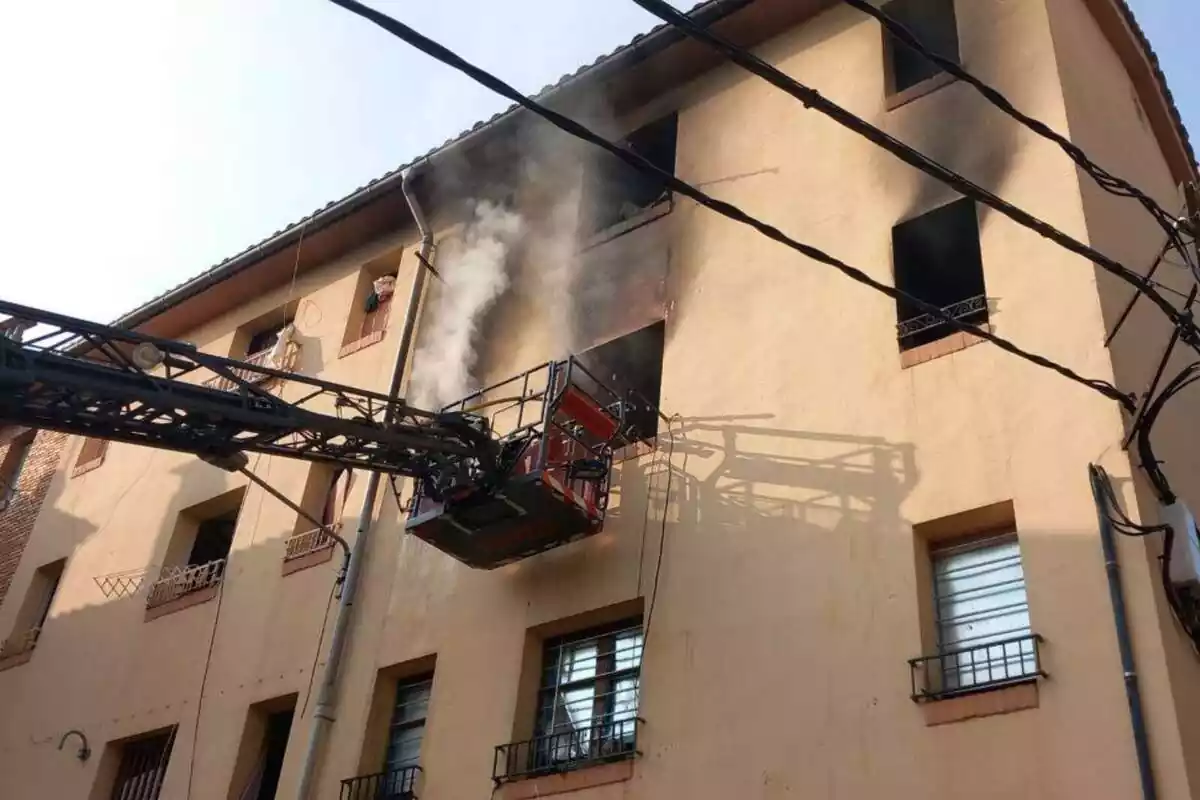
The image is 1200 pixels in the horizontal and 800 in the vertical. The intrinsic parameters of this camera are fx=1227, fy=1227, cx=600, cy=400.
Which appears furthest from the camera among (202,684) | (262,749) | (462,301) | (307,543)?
(462,301)

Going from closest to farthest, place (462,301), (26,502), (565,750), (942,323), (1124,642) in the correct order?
(1124,642) < (942,323) < (565,750) < (462,301) < (26,502)

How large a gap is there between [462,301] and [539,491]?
4711 millimetres

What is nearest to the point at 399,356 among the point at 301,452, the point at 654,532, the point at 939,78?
the point at 301,452

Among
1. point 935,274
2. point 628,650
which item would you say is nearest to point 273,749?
point 628,650

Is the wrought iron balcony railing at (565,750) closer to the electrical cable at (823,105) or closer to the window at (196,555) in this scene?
the electrical cable at (823,105)

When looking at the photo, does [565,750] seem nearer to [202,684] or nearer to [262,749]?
[262,749]

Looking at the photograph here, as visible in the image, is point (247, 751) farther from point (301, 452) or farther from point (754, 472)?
point (754, 472)

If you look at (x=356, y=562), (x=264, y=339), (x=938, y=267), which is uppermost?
(x=264, y=339)

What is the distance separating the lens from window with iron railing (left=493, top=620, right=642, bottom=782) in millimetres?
10242

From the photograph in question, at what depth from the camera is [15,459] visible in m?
20.9

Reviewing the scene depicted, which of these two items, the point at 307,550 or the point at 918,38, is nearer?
the point at 918,38

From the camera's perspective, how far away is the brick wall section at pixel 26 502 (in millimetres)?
18625

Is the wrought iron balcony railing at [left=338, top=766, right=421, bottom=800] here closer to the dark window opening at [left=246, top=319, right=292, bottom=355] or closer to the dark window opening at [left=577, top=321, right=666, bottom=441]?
the dark window opening at [left=577, top=321, right=666, bottom=441]

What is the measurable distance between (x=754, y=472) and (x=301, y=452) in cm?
401
